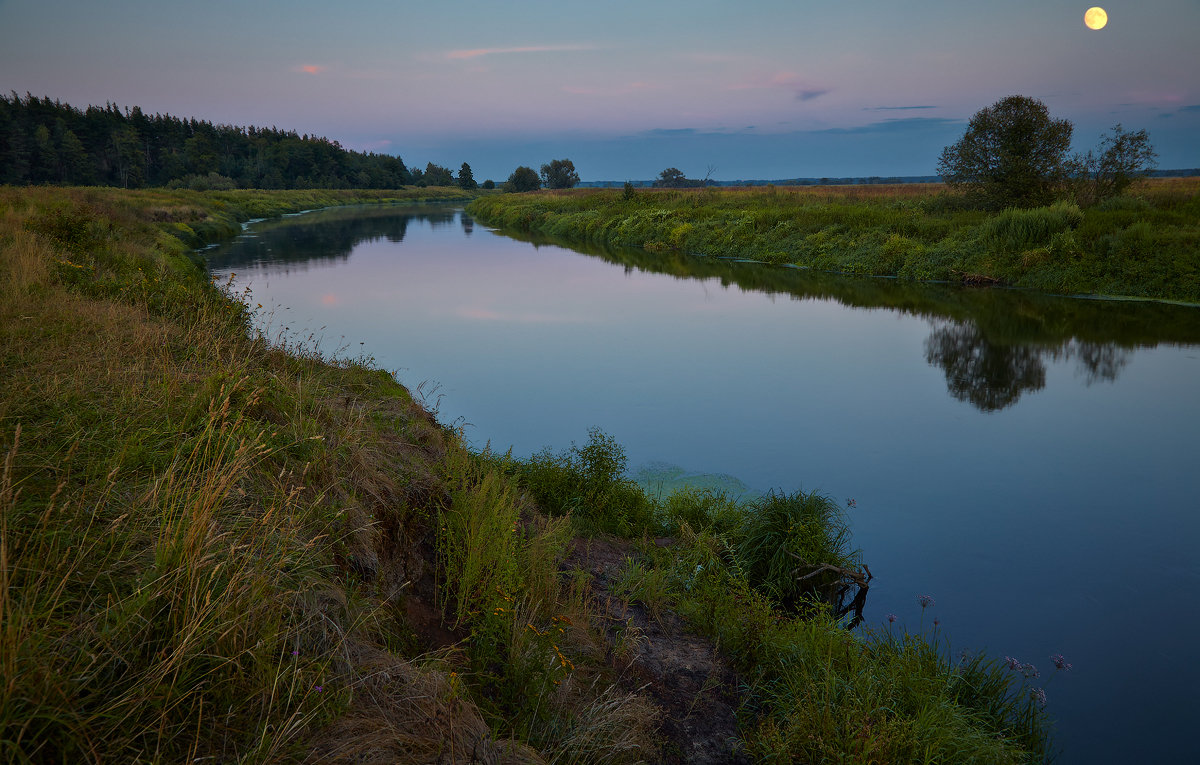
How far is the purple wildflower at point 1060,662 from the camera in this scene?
13.9ft

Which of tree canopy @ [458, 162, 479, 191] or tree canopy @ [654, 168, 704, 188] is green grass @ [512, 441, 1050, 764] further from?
tree canopy @ [458, 162, 479, 191]

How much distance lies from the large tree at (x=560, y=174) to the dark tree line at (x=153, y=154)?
3597 cm

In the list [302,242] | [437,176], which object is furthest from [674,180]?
[437,176]

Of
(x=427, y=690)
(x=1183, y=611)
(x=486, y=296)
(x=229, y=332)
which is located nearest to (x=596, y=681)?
(x=427, y=690)

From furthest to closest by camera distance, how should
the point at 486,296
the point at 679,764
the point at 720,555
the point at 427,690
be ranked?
the point at 486,296, the point at 720,555, the point at 679,764, the point at 427,690

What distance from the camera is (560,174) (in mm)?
97188

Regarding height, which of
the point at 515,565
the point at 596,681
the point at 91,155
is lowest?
the point at 596,681

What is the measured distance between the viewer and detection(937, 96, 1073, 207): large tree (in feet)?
69.3

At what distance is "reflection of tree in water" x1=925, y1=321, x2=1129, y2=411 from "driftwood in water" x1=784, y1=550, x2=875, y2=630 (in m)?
6.16

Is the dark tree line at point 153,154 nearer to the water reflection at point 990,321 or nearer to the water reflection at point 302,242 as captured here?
the water reflection at point 302,242

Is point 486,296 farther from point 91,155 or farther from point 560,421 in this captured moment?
point 91,155

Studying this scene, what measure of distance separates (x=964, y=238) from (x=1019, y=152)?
14.2 feet

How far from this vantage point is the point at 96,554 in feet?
8.21

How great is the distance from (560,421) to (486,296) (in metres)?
10.6
